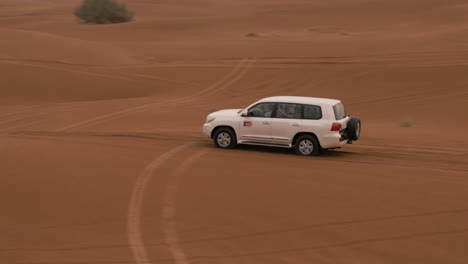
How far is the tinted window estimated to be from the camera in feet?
48.9

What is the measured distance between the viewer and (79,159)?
14180mm

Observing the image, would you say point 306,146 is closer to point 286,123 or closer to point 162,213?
point 286,123

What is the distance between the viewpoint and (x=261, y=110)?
15.5 metres

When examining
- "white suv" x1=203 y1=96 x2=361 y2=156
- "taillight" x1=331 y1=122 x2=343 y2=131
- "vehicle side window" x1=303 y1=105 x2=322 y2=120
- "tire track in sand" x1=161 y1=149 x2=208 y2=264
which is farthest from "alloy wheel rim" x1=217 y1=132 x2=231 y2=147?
"taillight" x1=331 y1=122 x2=343 y2=131

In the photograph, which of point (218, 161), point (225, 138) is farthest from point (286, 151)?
point (218, 161)

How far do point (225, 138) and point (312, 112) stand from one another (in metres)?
2.26

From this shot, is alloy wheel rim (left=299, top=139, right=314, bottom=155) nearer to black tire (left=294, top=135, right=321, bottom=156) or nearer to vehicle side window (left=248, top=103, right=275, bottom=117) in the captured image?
black tire (left=294, top=135, right=321, bottom=156)

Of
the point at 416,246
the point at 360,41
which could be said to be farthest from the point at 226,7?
the point at 416,246

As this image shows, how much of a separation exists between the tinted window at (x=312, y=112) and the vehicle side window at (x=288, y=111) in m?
0.17

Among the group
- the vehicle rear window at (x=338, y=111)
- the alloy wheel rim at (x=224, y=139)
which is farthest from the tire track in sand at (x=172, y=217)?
the vehicle rear window at (x=338, y=111)

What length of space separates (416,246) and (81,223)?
5.20 metres

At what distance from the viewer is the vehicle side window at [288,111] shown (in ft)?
49.6

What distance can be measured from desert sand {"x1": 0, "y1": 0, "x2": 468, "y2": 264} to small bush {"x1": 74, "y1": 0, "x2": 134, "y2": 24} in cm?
2535

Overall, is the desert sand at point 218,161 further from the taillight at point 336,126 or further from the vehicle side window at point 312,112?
the vehicle side window at point 312,112
